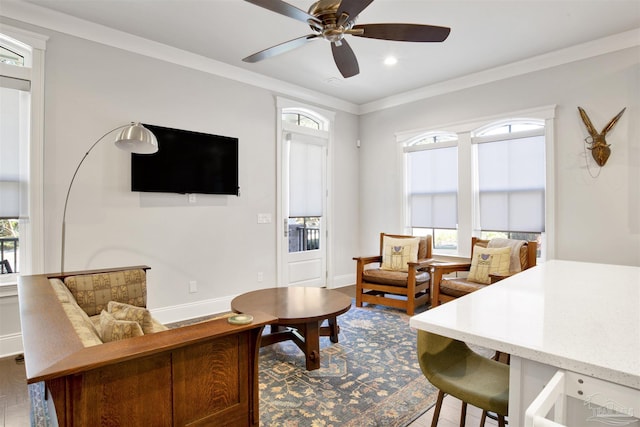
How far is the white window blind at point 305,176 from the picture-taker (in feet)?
16.3

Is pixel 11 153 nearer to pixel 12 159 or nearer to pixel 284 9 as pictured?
pixel 12 159

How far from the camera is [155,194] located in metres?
3.70

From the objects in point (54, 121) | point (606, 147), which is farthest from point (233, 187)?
point (606, 147)

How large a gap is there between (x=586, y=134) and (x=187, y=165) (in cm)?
436

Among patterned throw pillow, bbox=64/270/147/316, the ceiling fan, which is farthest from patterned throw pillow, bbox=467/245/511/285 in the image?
patterned throw pillow, bbox=64/270/147/316

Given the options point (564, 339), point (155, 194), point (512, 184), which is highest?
point (512, 184)

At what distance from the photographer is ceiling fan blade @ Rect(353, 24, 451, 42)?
2.18 metres

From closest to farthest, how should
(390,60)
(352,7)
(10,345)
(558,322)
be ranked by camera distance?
(558,322)
(352,7)
(10,345)
(390,60)

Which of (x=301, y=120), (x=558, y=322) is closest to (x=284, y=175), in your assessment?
(x=301, y=120)

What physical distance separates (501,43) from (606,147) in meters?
1.51

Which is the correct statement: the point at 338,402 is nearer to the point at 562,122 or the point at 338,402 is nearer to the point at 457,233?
the point at 457,233

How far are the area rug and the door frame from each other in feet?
5.55

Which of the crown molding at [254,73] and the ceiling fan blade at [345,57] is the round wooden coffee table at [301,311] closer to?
the ceiling fan blade at [345,57]

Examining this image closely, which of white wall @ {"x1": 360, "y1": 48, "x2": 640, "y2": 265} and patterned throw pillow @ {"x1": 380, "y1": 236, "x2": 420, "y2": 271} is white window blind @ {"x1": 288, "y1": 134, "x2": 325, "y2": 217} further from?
white wall @ {"x1": 360, "y1": 48, "x2": 640, "y2": 265}
